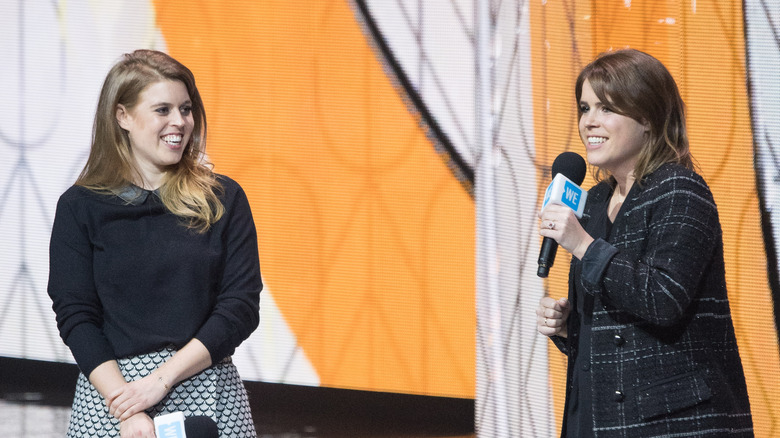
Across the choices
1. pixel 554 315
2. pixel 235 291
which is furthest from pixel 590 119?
pixel 235 291

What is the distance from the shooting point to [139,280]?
160 cm

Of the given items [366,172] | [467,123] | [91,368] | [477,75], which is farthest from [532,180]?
[91,368]

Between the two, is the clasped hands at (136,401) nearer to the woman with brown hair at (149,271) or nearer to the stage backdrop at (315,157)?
the woman with brown hair at (149,271)

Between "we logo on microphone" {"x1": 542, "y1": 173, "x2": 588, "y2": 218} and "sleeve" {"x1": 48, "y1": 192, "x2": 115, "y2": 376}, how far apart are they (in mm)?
908

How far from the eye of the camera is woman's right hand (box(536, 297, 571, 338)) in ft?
5.58

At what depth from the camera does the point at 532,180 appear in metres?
2.84

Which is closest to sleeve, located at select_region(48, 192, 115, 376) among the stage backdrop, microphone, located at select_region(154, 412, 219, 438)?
microphone, located at select_region(154, 412, 219, 438)

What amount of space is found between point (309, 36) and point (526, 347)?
6.12ft

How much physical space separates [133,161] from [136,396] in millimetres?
513

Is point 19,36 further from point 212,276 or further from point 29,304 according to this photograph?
point 212,276

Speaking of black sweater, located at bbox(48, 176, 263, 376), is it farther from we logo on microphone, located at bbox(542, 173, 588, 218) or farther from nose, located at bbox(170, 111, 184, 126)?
we logo on microphone, located at bbox(542, 173, 588, 218)

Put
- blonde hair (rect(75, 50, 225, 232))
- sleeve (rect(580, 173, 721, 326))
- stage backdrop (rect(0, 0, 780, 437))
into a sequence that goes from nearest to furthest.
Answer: sleeve (rect(580, 173, 721, 326)) → blonde hair (rect(75, 50, 225, 232)) → stage backdrop (rect(0, 0, 780, 437))

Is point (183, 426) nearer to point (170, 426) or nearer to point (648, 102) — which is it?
point (170, 426)

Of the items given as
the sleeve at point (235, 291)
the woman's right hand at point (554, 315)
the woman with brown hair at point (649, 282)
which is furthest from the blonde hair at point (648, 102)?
the sleeve at point (235, 291)
